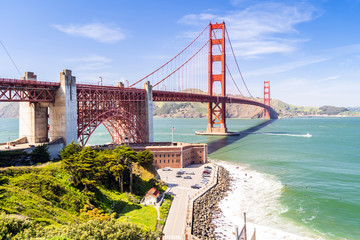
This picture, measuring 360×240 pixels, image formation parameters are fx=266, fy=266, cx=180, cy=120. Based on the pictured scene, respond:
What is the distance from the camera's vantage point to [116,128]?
57.8 metres

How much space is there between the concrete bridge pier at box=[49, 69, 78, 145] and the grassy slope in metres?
12.3

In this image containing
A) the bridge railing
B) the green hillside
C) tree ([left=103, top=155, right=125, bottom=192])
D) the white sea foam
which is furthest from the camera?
the bridge railing

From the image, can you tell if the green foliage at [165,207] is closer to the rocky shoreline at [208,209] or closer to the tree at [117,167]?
the rocky shoreline at [208,209]

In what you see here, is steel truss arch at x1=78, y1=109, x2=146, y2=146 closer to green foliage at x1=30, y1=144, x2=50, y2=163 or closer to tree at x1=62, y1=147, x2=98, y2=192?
green foliage at x1=30, y1=144, x2=50, y2=163

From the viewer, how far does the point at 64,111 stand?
3734 centimetres

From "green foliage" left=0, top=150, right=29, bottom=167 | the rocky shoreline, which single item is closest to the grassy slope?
the rocky shoreline

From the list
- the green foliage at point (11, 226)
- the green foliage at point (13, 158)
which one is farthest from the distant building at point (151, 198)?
the green foliage at point (11, 226)

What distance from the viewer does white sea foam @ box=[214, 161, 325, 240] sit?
2650 centimetres

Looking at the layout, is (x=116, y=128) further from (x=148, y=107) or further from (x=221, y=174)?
(x=221, y=174)

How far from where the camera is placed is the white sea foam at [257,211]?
86.9 feet

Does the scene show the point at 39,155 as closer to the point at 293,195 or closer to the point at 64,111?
the point at 64,111

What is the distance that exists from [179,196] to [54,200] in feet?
50.8

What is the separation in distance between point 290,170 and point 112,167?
117 ft

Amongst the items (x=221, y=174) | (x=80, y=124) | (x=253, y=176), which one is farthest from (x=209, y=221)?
(x=80, y=124)
